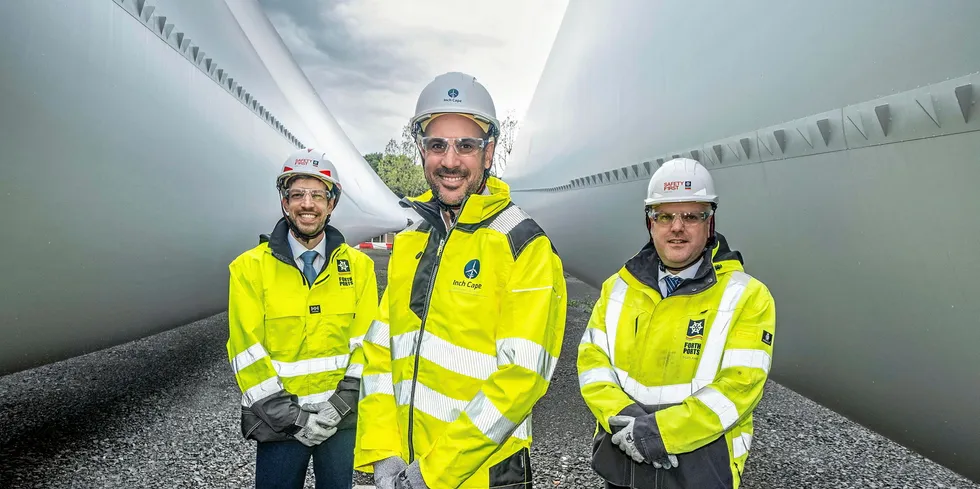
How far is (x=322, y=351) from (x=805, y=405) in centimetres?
422

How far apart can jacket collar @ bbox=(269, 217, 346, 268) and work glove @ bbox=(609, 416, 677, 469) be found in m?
1.39

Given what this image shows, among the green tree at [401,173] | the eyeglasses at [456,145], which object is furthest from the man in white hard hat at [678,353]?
the green tree at [401,173]

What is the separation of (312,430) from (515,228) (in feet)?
3.96

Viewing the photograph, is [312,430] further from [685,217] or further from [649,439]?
[685,217]

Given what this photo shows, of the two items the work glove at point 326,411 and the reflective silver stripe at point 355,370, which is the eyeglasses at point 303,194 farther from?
the work glove at point 326,411

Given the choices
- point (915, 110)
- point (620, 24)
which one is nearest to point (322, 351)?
point (915, 110)

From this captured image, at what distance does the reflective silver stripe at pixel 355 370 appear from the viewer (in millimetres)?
2486

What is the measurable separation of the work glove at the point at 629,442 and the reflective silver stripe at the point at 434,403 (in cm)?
55

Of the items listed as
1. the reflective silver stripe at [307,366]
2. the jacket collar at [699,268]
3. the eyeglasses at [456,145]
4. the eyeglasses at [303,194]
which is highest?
the eyeglasses at [456,145]

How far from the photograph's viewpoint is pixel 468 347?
1.74m

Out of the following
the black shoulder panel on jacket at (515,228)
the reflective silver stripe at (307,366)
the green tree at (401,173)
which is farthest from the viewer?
the green tree at (401,173)

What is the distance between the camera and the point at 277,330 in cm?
240

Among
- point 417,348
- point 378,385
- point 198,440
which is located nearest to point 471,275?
point 417,348

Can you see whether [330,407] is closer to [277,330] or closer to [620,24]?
[277,330]
